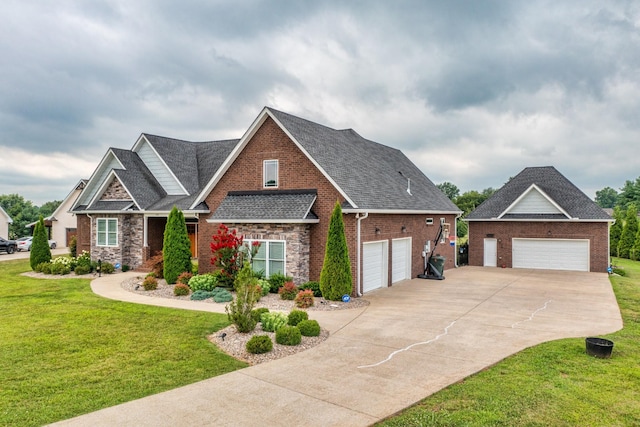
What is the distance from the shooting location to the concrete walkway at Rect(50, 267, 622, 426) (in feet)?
19.6

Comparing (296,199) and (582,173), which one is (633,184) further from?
(296,199)

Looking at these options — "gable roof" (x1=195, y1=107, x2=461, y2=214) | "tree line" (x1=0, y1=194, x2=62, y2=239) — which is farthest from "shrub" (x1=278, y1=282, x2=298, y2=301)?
"tree line" (x1=0, y1=194, x2=62, y2=239)

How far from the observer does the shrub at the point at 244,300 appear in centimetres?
992

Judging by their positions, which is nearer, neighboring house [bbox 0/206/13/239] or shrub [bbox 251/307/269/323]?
shrub [bbox 251/307/269/323]

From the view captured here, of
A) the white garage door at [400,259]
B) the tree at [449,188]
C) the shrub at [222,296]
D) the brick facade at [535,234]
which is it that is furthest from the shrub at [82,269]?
the tree at [449,188]

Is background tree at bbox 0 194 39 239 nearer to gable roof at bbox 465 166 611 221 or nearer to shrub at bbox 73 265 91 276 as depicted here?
shrub at bbox 73 265 91 276

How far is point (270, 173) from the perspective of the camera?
17.6 metres

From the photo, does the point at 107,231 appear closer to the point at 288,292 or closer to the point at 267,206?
the point at 267,206

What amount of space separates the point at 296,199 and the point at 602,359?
11165 mm

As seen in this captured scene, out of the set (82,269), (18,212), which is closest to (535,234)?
(82,269)

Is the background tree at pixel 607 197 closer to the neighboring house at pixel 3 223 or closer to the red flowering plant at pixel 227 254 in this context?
the red flowering plant at pixel 227 254

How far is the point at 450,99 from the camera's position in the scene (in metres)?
20.7

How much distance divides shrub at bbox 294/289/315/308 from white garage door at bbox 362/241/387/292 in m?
3.27

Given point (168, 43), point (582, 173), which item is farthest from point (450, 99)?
point (582, 173)
